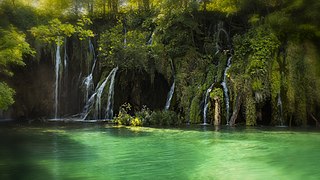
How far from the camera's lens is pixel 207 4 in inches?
947

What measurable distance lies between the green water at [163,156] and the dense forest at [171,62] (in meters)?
3.30

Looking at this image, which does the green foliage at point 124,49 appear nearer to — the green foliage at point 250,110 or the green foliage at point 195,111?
the green foliage at point 195,111

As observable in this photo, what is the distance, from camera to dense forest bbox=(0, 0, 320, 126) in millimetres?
17688

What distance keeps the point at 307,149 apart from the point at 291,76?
7.95 m

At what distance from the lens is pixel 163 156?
9781mm

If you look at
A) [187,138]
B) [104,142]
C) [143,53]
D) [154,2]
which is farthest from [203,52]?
[104,142]

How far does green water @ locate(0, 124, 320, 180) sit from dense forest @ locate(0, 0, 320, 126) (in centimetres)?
330

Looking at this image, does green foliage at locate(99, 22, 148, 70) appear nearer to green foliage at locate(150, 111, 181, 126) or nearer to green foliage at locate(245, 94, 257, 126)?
green foliage at locate(150, 111, 181, 126)

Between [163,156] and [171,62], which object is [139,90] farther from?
[163,156]

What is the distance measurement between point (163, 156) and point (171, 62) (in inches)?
471

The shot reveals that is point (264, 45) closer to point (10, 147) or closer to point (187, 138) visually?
point (187, 138)

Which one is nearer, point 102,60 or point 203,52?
point 203,52

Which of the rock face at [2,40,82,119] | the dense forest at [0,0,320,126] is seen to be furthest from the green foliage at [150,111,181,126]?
the rock face at [2,40,82,119]

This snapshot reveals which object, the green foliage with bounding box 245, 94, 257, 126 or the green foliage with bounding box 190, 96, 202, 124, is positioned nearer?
the green foliage with bounding box 245, 94, 257, 126
